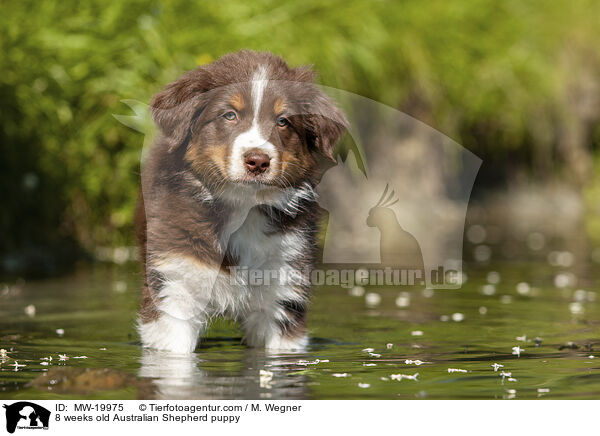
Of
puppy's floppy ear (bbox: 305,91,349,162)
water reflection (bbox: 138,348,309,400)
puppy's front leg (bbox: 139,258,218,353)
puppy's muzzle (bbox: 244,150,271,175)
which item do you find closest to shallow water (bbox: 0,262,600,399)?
water reflection (bbox: 138,348,309,400)

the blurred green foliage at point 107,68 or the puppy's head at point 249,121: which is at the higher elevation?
the blurred green foliage at point 107,68

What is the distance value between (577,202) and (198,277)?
51.9 feet

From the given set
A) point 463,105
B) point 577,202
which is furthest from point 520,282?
A: point 577,202

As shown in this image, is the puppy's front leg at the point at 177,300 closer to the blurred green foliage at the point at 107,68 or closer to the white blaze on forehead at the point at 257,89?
the white blaze on forehead at the point at 257,89

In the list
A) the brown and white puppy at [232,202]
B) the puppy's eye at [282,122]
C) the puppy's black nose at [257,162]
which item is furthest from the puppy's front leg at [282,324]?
the puppy's eye at [282,122]

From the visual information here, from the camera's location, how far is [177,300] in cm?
476

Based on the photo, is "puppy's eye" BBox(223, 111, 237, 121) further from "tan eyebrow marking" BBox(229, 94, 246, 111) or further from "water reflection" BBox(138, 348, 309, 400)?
"water reflection" BBox(138, 348, 309, 400)

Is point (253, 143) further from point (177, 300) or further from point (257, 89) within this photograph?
point (177, 300)

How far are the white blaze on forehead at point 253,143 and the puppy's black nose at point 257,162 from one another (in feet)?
0.07

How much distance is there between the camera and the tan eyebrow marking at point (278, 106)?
4.72m

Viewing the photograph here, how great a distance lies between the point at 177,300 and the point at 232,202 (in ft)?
1.77
